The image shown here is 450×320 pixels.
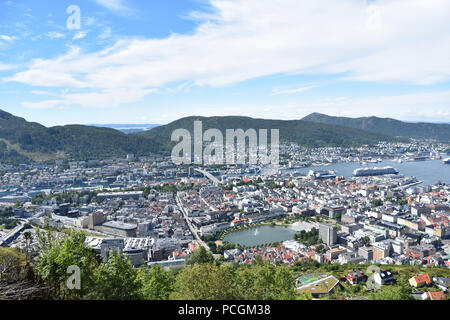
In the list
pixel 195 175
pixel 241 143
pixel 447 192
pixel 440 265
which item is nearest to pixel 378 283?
pixel 440 265

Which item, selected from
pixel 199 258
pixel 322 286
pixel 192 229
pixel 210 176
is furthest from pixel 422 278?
pixel 210 176

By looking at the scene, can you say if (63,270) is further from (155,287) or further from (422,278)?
(422,278)

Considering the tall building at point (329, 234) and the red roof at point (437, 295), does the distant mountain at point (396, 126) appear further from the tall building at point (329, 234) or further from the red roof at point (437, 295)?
the red roof at point (437, 295)

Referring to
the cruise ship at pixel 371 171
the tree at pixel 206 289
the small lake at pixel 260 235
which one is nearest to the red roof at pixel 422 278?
the small lake at pixel 260 235

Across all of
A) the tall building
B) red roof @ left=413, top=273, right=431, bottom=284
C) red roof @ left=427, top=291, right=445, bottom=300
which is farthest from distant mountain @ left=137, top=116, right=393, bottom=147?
red roof @ left=427, top=291, right=445, bottom=300

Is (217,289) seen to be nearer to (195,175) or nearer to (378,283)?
(378,283)
